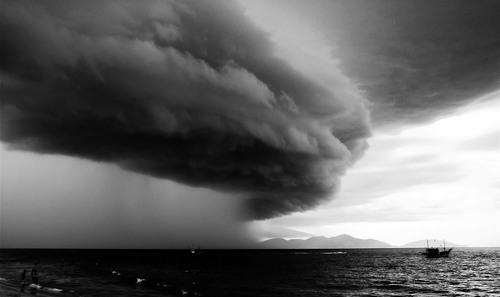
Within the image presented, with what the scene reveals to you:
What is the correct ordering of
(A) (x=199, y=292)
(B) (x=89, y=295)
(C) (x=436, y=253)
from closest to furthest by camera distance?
(B) (x=89, y=295)
(A) (x=199, y=292)
(C) (x=436, y=253)

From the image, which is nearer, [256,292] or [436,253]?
[256,292]

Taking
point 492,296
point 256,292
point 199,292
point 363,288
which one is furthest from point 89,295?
point 492,296

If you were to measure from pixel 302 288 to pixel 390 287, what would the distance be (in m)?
17.6

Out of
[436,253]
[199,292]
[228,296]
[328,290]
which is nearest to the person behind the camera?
[228,296]

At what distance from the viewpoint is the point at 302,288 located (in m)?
66.9

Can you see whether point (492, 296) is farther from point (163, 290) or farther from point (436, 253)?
point (436, 253)

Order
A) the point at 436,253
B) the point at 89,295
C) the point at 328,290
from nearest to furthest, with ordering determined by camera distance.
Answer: the point at 89,295, the point at 328,290, the point at 436,253

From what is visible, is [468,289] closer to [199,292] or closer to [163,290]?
[199,292]

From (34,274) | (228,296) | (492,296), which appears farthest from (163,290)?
(492,296)

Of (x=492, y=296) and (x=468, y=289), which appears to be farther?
(x=468, y=289)

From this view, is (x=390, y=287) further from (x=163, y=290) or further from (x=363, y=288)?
(x=163, y=290)

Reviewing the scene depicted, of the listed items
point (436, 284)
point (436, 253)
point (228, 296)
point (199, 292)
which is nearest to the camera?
point (228, 296)

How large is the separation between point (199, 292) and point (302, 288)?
20.3 metres

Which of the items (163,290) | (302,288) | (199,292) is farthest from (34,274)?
(302,288)
